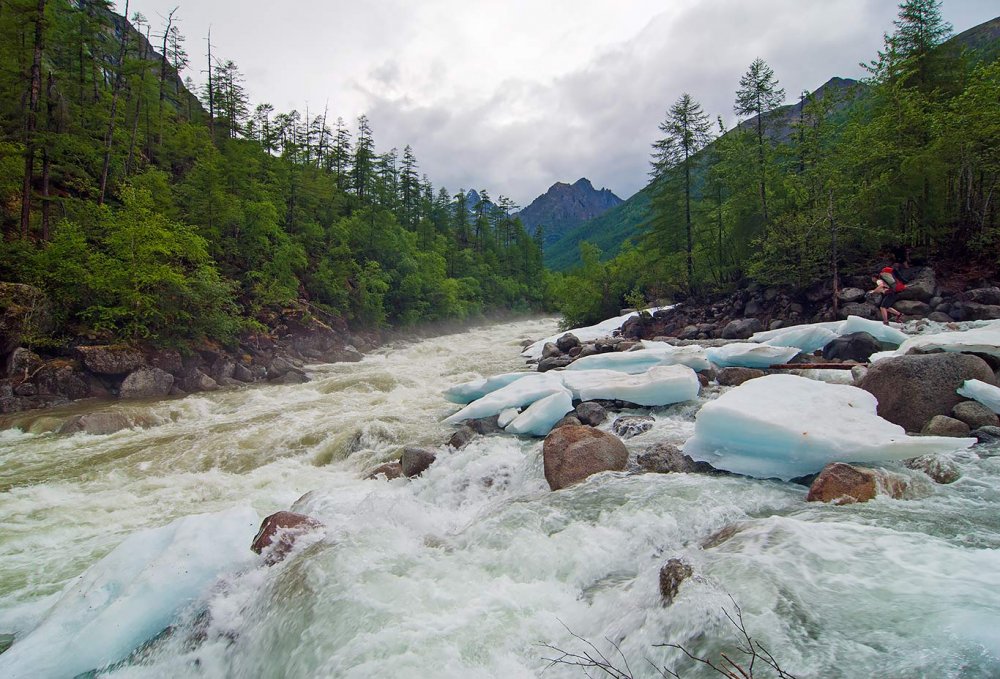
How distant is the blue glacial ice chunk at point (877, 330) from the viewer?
33.4ft

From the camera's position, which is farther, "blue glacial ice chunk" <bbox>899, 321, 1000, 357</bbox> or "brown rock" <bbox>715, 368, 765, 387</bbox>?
"brown rock" <bbox>715, 368, 765, 387</bbox>

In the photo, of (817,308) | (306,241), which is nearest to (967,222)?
(817,308)

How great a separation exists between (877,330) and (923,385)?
5989mm

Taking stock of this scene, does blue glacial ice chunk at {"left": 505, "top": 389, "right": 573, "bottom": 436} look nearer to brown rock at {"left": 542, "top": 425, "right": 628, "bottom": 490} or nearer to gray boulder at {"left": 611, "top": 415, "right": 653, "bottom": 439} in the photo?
gray boulder at {"left": 611, "top": 415, "right": 653, "bottom": 439}

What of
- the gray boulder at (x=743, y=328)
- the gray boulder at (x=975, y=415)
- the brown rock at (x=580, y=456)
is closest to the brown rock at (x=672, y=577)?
the brown rock at (x=580, y=456)

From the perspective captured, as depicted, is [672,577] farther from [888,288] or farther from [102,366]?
[888,288]

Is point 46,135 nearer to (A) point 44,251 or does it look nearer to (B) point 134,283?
(A) point 44,251

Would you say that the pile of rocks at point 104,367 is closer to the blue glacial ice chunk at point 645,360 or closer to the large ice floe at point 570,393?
the large ice floe at point 570,393

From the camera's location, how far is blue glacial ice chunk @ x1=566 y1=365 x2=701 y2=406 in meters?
8.30

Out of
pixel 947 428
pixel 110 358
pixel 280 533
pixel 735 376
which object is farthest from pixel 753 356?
pixel 110 358

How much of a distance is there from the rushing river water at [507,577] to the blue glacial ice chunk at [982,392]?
142cm

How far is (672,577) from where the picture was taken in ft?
10.1

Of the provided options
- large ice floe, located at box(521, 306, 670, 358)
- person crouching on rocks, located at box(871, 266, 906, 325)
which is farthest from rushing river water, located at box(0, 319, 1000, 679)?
large ice floe, located at box(521, 306, 670, 358)

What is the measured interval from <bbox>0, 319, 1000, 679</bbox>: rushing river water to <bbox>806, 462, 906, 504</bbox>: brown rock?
5.6 inches
